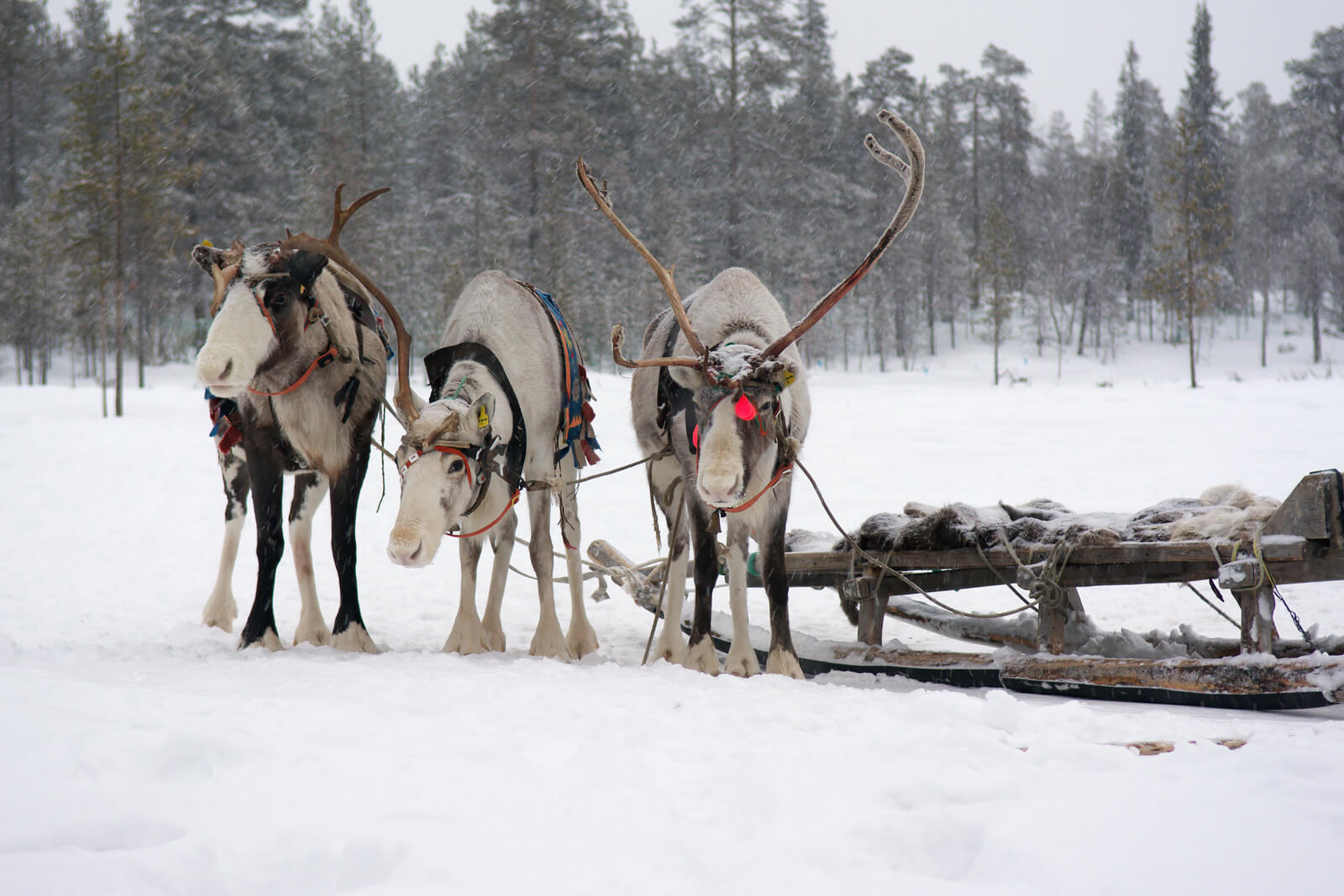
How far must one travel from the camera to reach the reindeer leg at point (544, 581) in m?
5.11

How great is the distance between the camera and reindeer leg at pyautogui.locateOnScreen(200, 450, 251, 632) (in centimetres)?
621

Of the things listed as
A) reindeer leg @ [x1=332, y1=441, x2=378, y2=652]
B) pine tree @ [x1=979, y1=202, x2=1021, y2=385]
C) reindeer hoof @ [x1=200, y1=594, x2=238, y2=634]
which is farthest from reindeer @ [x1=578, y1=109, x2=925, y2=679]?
pine tree @ [x1=979, y1=202, x2=1021, y2=385]

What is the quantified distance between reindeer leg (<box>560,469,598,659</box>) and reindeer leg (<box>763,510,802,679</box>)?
125 centimetres

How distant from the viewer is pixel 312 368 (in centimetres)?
491

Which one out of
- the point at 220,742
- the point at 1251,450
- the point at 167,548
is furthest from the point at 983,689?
the point at 1251,450

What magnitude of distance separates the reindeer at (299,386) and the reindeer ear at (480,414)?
0.41 meters

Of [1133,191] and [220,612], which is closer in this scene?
[220,612]

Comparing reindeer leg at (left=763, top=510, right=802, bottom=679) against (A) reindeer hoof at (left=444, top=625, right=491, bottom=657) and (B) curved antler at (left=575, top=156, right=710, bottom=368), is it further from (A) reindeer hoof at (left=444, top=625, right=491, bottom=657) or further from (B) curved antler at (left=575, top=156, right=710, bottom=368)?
(A) reindeer hoof at (left=444, top=625, right=491, bottom=657)

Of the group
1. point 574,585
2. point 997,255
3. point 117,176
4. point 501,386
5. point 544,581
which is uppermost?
point 997,255

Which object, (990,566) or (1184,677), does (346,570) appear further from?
(1184,677)

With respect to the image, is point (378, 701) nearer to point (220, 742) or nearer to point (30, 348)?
point (220, 742)

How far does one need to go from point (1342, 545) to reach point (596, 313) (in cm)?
3350

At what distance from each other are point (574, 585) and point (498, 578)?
46cm

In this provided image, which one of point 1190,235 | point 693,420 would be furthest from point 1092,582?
point 1190,235
